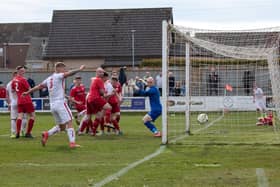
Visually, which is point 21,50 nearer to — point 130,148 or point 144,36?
point 144,36

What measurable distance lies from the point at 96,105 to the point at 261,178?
9.75 meters

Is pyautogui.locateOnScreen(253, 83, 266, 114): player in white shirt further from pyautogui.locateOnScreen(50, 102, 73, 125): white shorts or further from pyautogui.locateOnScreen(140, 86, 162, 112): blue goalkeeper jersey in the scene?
pyautogui.locateOnScreen(50, 102, 73, 125): white shorts

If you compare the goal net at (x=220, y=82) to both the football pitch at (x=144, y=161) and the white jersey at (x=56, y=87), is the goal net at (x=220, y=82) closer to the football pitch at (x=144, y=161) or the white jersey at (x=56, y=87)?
the football pitch at (x=144, y=161)

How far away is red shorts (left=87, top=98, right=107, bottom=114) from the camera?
19531mm

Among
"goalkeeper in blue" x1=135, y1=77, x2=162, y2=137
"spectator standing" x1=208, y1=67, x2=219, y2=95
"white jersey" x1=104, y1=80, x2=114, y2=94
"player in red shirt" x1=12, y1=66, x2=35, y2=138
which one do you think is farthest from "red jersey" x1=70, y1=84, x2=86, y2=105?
"spectator standing" x1=208, y1=67, x2=219, y2=95

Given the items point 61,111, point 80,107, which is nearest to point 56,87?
point 61,111

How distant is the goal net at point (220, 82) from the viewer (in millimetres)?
18172

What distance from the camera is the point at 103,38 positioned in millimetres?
71688

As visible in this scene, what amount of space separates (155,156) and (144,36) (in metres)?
57.2

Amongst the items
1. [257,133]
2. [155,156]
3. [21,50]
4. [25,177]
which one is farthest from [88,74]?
[21,50]

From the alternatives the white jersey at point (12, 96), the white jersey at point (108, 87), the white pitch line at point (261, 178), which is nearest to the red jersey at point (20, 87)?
the white jersey at point (12, 96)

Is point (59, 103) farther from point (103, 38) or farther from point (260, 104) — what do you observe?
point (103, 38)

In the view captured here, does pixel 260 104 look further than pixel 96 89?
Yes

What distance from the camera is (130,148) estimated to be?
15.9m
